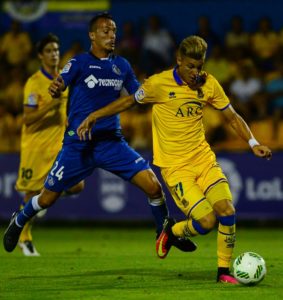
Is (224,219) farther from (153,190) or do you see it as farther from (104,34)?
(104,34)

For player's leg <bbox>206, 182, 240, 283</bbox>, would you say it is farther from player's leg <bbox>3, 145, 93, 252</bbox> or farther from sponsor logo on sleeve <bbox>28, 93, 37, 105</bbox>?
sponsor logo on sleeve <bbox>28, 93, 37, 105</bbox>

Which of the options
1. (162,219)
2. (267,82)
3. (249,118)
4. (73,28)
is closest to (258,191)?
(249,118)

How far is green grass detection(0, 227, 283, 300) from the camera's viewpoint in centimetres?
857

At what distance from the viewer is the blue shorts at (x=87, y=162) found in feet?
34.0

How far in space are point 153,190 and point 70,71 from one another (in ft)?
5.10

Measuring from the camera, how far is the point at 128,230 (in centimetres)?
1616

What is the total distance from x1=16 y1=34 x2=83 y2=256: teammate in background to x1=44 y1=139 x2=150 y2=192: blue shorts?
4.88 feet

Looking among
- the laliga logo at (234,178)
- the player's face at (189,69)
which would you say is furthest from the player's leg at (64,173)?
the laliga logo at (234,178)

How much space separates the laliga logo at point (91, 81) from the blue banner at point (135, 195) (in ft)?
18.4

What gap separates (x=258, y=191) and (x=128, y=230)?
→ 2.26m

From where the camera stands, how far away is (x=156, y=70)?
19.4 metres

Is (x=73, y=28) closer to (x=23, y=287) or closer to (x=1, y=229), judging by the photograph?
(x=1, y=229)

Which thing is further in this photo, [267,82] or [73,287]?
[267,82]

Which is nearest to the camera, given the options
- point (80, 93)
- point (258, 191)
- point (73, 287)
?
point (73, 287)
